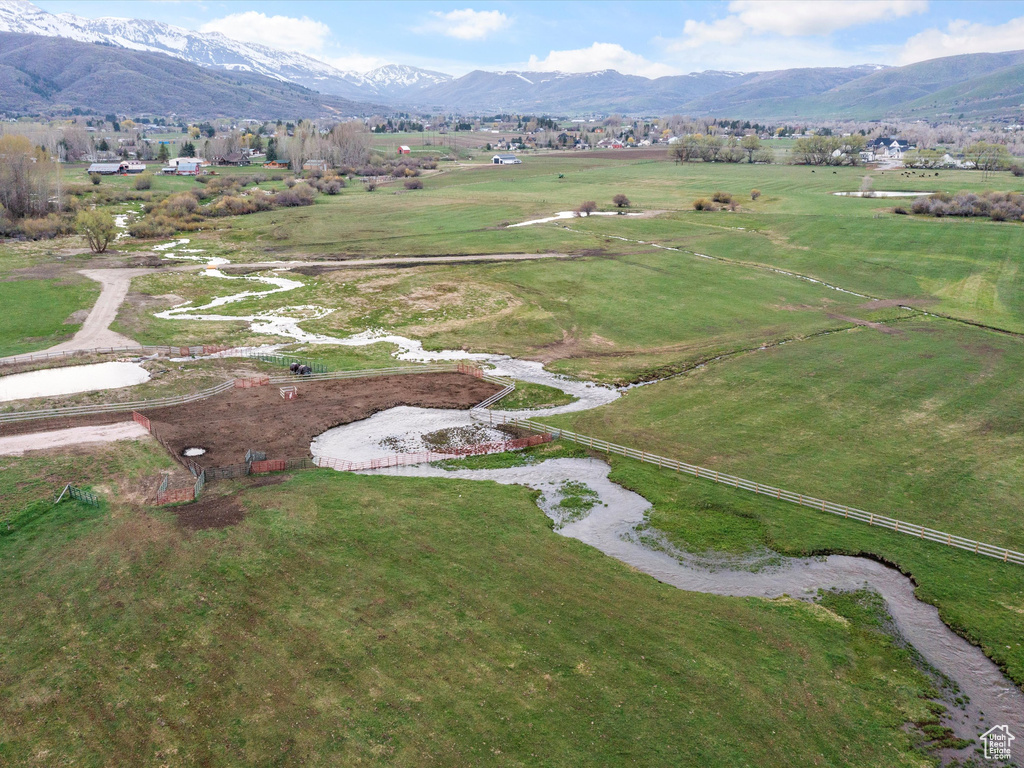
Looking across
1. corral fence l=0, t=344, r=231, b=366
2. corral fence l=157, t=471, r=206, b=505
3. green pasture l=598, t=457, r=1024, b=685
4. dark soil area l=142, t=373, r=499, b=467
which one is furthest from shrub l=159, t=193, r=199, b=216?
green pasture l=598, t=457, r=1024, b=685

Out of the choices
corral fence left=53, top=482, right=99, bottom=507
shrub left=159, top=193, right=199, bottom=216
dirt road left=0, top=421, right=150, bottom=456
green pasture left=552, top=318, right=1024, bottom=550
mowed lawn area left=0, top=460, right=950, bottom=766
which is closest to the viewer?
mowed lawn area left=0, top=460, right=950, bottom=766

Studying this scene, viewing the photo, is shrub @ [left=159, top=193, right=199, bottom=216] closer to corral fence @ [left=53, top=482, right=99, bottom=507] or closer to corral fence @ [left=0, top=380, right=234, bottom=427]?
corral fence @ [left=0, top=380, right=234, bottom=427]

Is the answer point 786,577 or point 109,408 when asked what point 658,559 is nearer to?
point 786,577

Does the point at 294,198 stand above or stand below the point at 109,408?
above

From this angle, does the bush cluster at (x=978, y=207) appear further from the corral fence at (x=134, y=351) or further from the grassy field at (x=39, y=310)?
the grassy field at (x=39, y=310)

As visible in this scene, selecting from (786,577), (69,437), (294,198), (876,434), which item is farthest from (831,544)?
(294,198)

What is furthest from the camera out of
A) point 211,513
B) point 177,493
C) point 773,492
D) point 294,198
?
point 294,198
